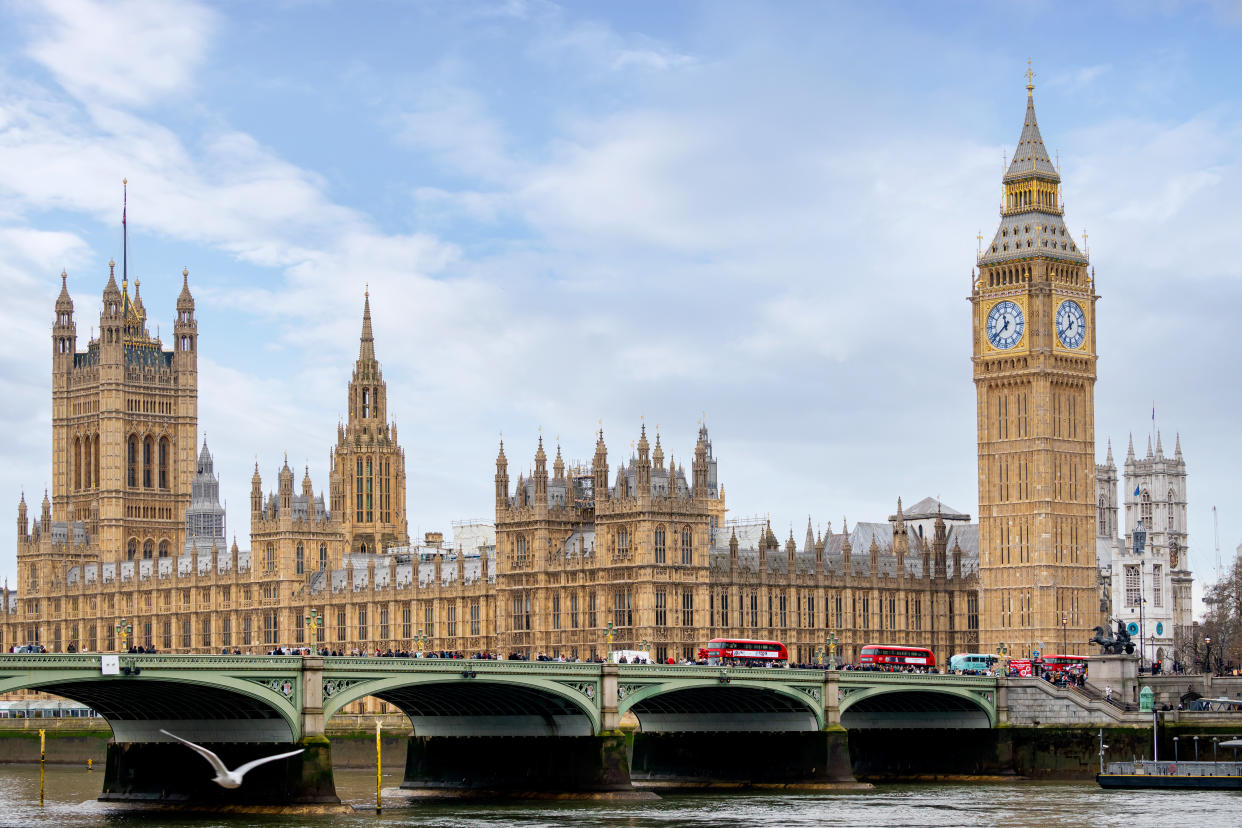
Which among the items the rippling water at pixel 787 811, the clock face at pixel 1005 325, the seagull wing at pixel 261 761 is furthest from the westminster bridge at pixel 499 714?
the clock face at pixel 1005 325

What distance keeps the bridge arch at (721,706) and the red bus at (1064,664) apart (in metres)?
21.4

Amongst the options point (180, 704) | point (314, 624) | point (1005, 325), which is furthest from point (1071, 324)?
point (180, 704)

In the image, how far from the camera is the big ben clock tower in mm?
151250

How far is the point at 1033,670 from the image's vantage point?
125m

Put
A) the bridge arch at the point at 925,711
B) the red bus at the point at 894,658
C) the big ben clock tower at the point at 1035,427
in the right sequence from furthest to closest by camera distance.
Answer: the big ben clock tower at the point at 1035,427, the red bus at the point at 894,658, the bridge arch at the point at 925,711

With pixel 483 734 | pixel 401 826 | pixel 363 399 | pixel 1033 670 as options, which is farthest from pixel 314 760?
pixel 363 399

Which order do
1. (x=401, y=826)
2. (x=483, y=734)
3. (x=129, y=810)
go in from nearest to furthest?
(x=401, y=826), (x=129, y=810), (x=483, y=734)

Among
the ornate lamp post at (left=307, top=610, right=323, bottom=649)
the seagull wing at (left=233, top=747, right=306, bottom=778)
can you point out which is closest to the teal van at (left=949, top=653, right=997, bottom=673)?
the ornate lamp post at (left=307, top=610, right=323, bottom=649)

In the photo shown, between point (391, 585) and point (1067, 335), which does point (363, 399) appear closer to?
point (391, 585)

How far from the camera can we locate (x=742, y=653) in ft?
406

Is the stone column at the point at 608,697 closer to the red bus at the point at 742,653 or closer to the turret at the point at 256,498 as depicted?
the red bus at the point at 742,653

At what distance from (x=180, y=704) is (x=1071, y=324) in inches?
3056

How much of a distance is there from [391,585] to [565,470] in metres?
21.1

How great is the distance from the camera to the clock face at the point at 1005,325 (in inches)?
6009
